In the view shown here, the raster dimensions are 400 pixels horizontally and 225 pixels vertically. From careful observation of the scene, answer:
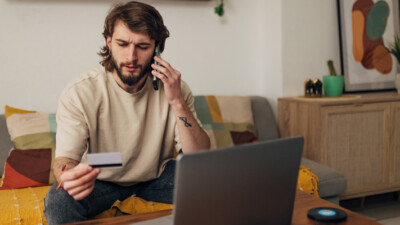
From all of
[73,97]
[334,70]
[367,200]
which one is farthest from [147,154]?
[367,200]

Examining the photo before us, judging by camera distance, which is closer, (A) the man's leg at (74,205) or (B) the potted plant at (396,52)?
(A) the man's leg at (74,205)

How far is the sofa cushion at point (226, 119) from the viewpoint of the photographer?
2447 millimetres

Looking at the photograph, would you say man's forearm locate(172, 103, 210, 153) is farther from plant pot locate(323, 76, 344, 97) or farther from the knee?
plant pot locate(323, 76, 344, 97)

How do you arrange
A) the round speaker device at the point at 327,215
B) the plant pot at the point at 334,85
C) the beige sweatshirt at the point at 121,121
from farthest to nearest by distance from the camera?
1. the plant pot at the point at 334,85
2. the beige sweatshirt at the point at 121,121
3. the round speaker device at the point at 327,215

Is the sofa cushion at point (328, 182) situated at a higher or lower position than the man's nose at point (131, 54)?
lower

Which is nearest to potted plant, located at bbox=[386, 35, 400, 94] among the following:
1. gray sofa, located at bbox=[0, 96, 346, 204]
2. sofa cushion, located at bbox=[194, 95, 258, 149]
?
gray sofa, located at bbox=[0, 96, 346, 204]

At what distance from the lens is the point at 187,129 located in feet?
5.51

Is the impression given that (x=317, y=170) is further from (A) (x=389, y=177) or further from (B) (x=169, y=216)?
(B) (x=169, y=216)

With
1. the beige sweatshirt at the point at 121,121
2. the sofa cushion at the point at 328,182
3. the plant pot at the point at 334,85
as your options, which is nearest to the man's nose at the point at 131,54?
the beige sweatshirt at the point at 121,121

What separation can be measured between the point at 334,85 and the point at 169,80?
143 centimetres

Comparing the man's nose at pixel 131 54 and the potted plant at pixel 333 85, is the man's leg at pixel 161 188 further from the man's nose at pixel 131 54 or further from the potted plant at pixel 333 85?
the potted plant at pixel 333 85

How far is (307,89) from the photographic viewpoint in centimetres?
273

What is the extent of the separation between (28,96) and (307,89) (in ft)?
5.56

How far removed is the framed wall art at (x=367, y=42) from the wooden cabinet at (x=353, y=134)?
11.4 inches
